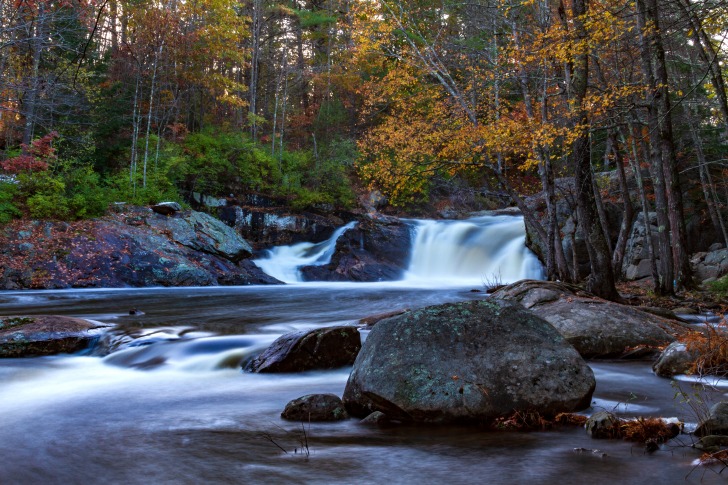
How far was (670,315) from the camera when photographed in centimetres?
903

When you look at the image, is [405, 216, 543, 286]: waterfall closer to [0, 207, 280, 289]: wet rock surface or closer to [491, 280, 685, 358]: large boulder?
[0, 207, 280, 289]: wet rock surface

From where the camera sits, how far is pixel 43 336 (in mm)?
7840

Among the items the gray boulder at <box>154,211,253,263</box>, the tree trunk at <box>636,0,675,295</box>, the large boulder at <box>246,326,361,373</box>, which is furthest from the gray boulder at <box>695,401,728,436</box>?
the gray boulder at <box>154,211,253,263</box>

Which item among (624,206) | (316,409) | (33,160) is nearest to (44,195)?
(33,160)

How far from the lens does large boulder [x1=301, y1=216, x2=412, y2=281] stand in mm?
20922

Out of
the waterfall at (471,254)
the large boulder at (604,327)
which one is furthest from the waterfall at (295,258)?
the large boulder at (604,327)

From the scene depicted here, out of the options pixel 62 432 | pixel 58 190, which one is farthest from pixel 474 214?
pixel 62 432

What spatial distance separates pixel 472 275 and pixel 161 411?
17.1 metres

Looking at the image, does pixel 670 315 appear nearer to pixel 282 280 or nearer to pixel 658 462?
pixel 658 462

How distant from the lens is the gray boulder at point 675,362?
18.9 feet

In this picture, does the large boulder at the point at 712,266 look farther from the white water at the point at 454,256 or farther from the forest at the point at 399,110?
the white water at the point at 454,256

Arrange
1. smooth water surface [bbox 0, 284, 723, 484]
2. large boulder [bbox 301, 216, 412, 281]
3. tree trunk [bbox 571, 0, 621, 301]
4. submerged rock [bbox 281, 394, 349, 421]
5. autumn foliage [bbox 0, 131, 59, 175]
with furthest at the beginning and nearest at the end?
1. large boulder [bbox 301, 216, 412, 281]
2. autumn foliage [bbox 0, 131, 59, 175]
3. tree trunk [bbox 571, 0, 621, 301]
4. submerged rock [bbox 281, 394, 349, 421]
5. smooth water surface [bbox 0, 284, 723, 484]

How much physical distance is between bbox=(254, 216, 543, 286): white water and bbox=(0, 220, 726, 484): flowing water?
39.8 ft

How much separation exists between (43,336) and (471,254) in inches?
662
